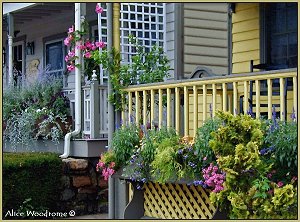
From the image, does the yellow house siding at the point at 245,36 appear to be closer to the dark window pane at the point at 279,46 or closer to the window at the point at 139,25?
the dark window pane at the point at 279,46

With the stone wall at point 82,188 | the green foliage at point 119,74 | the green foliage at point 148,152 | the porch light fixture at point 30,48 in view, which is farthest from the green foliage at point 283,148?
the porch light fixture at point 30,48

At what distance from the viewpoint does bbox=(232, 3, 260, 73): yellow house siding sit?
30.0 ft

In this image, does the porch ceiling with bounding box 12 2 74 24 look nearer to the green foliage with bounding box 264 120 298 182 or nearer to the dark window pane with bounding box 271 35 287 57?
the dark window pane with bounding box 271 35 287 57

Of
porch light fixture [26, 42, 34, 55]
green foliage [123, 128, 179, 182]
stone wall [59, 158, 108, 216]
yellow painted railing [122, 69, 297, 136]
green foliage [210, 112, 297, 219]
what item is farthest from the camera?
porch light fixture [26, 42, 34, 55]

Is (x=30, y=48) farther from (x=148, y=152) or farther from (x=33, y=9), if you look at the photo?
(x=148, y=152)

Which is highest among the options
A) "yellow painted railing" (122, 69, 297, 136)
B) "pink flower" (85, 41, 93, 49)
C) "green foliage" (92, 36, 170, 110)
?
"pink flower" (85, 41, 93, 49)

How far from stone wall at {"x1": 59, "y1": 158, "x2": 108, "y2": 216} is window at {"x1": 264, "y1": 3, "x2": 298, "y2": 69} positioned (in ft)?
11.2

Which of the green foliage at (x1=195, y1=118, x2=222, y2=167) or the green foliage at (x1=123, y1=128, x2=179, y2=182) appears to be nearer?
the green foliage at (x1=195, y1=118, x2=222, y2=167)

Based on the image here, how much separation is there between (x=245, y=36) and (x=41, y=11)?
627 cm

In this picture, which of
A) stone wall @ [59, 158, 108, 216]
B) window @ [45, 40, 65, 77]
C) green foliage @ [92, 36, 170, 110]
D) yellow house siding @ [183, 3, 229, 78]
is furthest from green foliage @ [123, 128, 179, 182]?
window @ [45, 40, 65, 77]

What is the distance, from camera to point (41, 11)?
13.9m

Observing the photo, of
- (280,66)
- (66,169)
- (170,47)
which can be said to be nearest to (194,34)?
(170,47)

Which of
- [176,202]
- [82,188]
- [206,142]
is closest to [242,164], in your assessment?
[206,142]

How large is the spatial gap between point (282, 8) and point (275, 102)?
58.6 inches
